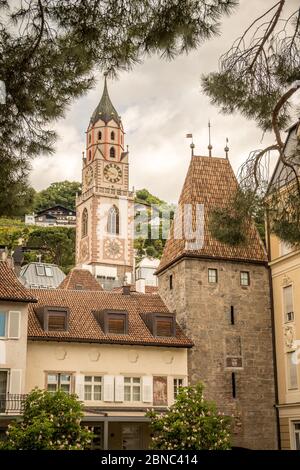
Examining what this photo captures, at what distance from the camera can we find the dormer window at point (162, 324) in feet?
103

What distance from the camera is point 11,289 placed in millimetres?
29672

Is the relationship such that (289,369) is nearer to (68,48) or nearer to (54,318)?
(54,318)

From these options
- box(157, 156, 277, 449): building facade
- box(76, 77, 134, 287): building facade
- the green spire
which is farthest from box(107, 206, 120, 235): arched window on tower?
box(157, 156, 277, 449): building facade

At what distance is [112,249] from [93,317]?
4554cm

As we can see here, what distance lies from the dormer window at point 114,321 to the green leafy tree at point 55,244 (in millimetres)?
47664

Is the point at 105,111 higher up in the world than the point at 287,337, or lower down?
higher up

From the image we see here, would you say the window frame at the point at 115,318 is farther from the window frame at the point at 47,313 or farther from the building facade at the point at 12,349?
the building facade at the point at 12,349

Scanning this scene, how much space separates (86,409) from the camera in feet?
94.9

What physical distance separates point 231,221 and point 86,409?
55.9ft

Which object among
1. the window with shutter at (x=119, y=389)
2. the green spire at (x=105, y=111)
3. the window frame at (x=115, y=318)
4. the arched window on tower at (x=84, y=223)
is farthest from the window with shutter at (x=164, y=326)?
the green spire at (x=105, y=111)

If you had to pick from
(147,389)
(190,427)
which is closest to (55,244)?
(147,389)

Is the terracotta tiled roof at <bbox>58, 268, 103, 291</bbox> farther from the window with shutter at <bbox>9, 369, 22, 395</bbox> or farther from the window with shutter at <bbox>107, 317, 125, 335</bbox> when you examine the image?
the window with shutter at <bbox>9, 369, 22, 395</bbox>

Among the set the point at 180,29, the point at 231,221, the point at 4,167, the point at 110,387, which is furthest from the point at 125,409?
the point at 180,29

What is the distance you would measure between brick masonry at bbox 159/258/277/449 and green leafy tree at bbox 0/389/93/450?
713 cm
